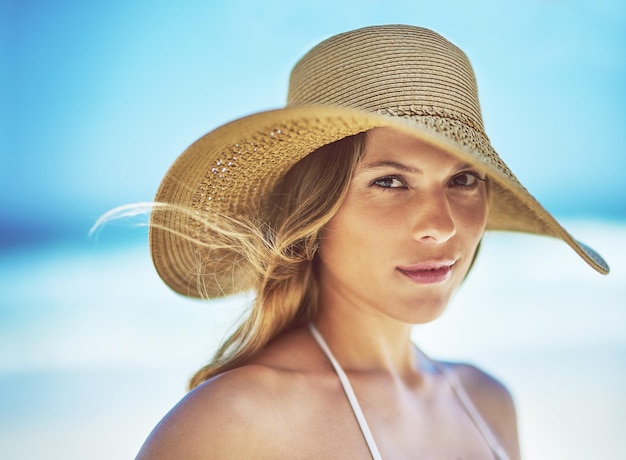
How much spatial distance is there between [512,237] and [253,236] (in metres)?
6.82

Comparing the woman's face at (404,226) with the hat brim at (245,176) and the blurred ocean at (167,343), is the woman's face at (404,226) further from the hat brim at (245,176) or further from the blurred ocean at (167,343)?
the blurred ocean at (167,343)

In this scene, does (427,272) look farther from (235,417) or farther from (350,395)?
(235,417)

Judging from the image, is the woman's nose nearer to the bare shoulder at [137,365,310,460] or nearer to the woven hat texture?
the woven hat texture

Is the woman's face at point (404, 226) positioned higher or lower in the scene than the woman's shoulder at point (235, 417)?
higher

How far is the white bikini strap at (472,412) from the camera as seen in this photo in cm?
160

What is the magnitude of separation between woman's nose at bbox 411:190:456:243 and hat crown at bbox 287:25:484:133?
180 mm

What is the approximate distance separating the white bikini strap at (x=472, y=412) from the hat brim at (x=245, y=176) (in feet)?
1.59

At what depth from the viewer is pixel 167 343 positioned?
199 inches

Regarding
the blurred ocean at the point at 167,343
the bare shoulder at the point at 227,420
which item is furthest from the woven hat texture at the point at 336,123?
the blurred ocean at the point at 167,343

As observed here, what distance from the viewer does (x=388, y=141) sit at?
131 centimetres

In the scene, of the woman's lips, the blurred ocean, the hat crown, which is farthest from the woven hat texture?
the blurred ocean

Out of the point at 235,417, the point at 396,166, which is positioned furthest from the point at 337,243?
the point at 235,417

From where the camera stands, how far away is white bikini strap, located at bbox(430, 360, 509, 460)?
1599 mm

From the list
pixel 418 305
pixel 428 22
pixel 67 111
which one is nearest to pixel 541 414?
pixel 418 305
